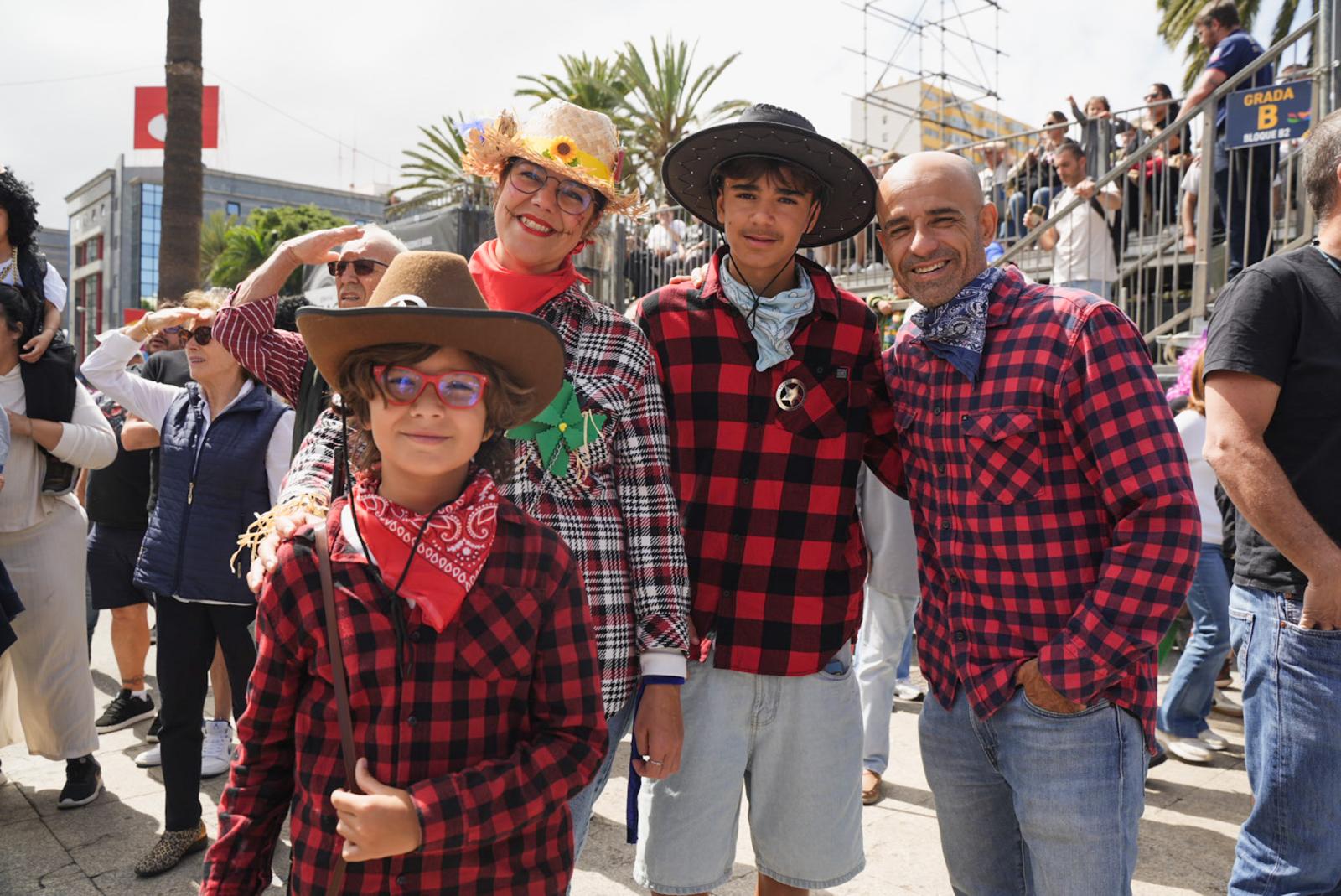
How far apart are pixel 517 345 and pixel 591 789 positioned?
108 cm

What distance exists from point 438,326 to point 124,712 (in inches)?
193

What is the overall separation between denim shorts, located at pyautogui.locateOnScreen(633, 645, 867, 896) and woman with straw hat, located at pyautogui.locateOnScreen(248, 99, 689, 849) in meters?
0.18

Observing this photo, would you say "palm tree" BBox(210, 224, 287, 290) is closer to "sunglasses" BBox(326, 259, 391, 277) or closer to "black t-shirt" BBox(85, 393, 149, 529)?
"black t-shirt" BBox(85, 393, 149, 529)

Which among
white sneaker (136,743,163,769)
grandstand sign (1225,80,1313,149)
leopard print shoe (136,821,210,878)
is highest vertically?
grandstand sign (1225,80,1313,149)

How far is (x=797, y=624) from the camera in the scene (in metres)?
2.43

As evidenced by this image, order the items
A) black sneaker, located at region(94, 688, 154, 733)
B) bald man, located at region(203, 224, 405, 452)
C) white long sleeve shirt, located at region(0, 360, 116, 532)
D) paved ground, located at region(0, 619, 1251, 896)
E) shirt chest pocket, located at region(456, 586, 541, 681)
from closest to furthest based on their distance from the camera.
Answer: shirt chest pocket, located at region(456, 586, 541, 681) → bald man, located at region(203, 224, 405, 452) → paved ground, located at region(0, 619, 1251, 896) → white long sleeve shirt, located at region(0, 360, 116, 532) → black sneaker, located at region(94, 688, 154, 733)

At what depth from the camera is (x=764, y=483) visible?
7.98 feet

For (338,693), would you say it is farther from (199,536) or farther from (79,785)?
(79,785)

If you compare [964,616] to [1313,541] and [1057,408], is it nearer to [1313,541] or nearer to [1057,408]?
[1057,408]

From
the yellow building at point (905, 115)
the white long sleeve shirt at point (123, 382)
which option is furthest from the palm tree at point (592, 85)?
the white long sleeve shirt at point (123, 382)

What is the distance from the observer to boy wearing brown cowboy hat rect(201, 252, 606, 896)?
1.67 m

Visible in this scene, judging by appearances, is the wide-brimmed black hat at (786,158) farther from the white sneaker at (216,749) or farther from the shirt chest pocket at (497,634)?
the white sneaker at (216,749)

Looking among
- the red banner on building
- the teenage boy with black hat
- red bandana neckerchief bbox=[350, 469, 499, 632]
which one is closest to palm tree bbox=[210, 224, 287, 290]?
the red banner on building

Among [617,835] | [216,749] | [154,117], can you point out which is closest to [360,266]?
[617,835]
